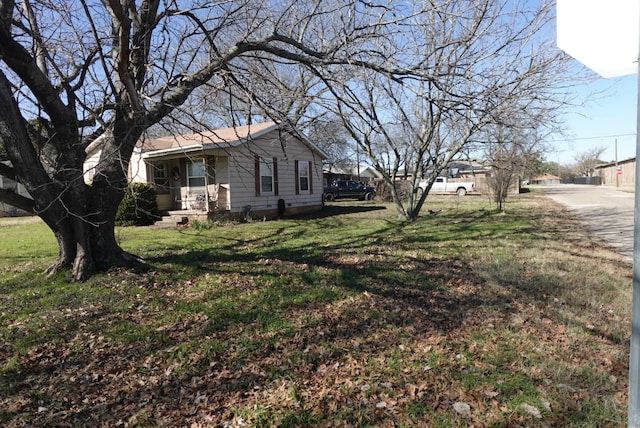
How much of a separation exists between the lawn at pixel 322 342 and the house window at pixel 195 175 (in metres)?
7.91

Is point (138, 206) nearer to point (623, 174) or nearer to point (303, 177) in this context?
point (303, 177)

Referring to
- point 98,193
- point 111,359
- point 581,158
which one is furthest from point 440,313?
point 581,158

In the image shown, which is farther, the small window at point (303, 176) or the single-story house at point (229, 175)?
the small window at point (303, 176)

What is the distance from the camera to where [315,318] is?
4.61 m

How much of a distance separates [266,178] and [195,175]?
2.74 meters

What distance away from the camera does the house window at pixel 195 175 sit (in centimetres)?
1497

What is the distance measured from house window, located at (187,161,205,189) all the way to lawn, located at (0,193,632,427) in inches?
311

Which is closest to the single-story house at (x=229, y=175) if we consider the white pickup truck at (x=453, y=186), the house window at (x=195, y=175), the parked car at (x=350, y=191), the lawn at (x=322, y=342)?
the house window at (x=195, y=175)

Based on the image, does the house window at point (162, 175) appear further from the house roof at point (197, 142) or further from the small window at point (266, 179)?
A: the small window at point (266, 179)

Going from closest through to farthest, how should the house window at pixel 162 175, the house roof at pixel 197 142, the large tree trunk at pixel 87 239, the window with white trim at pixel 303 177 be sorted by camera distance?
the large tree trunk at pixel 87 239, the house roof at pixel 197 142, the house window at pixel 162 175, the window with white trim at pixel 303 177

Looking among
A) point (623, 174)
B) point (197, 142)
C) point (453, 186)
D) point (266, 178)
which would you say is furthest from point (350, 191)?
point (623, 174)

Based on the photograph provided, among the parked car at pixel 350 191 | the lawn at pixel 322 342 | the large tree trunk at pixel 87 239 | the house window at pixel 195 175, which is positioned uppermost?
the house window at pixel 195 175

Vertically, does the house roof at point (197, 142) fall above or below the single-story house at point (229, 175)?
above

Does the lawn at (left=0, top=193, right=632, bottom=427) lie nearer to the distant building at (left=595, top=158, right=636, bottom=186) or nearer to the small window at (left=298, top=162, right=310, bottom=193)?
the small window at (left=298, top=162, right=310, bottom=193)
